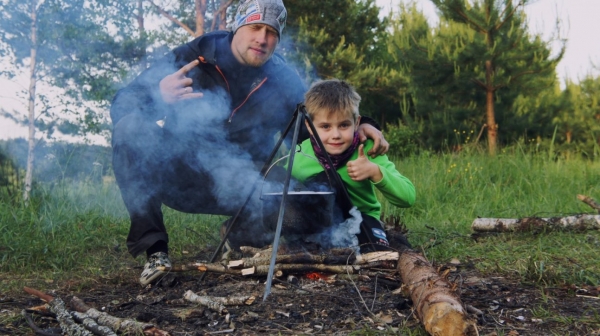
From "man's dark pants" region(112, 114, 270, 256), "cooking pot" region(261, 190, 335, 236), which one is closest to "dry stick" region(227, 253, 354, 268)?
"cooking pot" region(261, 190, 335, 236)

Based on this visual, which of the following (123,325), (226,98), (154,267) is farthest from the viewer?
(226,98)

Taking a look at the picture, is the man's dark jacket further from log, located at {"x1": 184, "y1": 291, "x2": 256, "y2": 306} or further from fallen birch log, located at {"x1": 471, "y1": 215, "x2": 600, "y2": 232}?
fallen birch log, located at {"x1": 471, "y1": 215, "x2": 600, "y2": 232}

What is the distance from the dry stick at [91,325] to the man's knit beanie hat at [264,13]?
1895mm

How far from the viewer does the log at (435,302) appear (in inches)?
79.0

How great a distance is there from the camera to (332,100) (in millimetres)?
3240

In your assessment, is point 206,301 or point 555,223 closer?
point 206,301

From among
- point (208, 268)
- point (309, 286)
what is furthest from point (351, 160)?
point (208, 268)

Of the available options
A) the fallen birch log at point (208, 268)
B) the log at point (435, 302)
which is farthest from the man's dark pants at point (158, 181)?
the log at point (435, 302)

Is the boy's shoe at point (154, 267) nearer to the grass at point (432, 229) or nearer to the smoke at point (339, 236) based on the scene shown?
the grass at point (432, 229)

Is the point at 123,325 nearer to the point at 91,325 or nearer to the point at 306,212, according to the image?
the point at 91,325

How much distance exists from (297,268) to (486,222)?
1895 millimetres

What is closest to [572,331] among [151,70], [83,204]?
[151,70]

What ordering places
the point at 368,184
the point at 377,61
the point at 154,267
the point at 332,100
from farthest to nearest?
the point at 377,61
the point at 368,184
the point at 332,100
the point at 154,267

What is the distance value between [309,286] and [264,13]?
1604 mm
